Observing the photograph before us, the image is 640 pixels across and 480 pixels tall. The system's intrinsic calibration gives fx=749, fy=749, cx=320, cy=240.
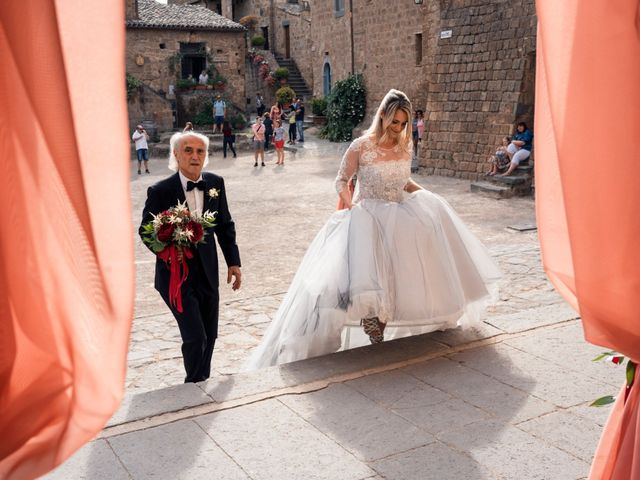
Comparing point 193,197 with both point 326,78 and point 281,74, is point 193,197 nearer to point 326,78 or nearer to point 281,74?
point 326,78

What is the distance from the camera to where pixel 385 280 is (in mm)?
5258

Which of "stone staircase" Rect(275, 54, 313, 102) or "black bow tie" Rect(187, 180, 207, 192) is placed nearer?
"black bow tie" Rect(187, 180, 207, 192)

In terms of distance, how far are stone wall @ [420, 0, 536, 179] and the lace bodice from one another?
40.3 feet

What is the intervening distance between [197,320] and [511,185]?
11.8 meters

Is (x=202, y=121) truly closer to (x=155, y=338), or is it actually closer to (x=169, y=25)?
(x=169, y=25)

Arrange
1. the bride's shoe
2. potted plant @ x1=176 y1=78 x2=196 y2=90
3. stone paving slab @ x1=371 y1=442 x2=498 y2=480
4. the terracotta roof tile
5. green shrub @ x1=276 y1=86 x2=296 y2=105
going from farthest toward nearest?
1. green shrub @ x1=276 y1=86 x2=296 y2=105
2. the terracotta roof tile
3. potted plant @ x1=176 y1=78 x2=196 y2=90
4. the bride's shoe
5. stone paving slab @ x1=371 y1=442 x2=498 y2=480

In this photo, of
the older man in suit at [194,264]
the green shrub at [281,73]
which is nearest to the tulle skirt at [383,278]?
the older man in suit at [194,264]

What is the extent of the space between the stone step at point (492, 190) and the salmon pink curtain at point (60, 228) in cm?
1400

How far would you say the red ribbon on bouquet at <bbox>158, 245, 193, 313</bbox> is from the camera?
494cm

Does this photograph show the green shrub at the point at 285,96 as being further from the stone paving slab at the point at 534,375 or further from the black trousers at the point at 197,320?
the stone paving slab at the point at 534,375

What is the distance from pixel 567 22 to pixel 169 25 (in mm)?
33916

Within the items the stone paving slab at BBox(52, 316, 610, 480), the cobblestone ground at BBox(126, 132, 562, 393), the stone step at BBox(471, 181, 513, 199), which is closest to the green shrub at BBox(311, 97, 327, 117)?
the cobblestone ground at BBox(126, 132, 562, 393)

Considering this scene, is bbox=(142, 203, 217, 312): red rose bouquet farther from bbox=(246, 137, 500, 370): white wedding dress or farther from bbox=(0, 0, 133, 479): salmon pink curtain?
bbox=(0, 0, 133, 479): salmon pink curtain

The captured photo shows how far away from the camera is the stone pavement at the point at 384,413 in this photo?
145 inches
